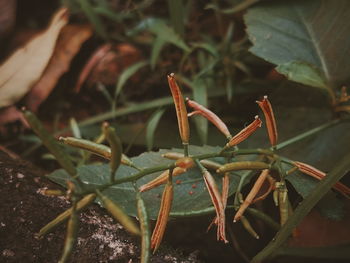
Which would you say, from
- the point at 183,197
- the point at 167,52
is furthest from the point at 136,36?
the point at 183,197

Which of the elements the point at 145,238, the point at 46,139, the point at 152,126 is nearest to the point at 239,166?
the point at 145,238

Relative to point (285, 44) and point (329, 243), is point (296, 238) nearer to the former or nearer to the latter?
point (329, 243)

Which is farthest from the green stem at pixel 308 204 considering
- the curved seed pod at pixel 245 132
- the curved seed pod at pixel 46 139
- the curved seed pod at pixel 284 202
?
the curved seed pod at pixel 46 139

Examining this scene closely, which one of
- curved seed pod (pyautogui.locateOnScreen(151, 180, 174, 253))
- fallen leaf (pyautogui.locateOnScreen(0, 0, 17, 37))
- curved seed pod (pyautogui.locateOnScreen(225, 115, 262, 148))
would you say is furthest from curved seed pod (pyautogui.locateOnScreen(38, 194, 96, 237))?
fallen leaf (pyautogui.locateOnScreen(0, 0, 17, 37))

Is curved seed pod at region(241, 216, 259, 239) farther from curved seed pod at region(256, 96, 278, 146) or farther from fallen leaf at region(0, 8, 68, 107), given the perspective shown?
fallen leaf at region(0, 8, 68, 107)

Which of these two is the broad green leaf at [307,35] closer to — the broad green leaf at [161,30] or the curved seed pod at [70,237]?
the broad green leaf at [161,30]

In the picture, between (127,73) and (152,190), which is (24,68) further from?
(152,190)
